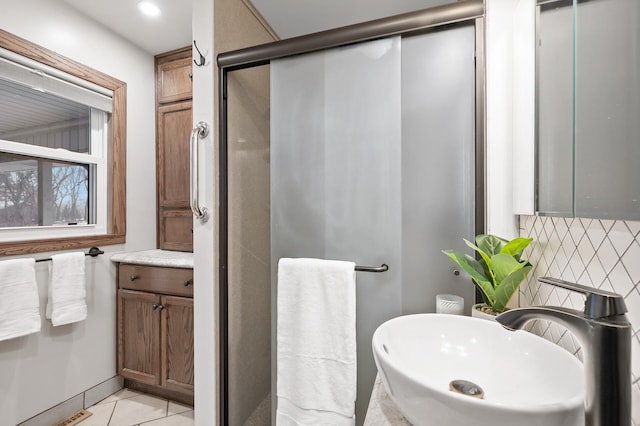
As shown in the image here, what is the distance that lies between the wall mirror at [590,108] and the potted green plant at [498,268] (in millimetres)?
148

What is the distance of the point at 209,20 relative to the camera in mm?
1369

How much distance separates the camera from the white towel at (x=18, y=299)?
139 centimetres

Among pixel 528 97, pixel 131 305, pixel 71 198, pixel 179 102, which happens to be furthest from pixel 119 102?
pixel 528 97

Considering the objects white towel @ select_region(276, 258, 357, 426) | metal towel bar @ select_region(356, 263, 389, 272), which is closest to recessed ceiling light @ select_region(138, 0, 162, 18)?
white towel @ select_region(276, 258, 357, 426)

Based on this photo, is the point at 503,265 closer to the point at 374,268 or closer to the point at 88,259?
the point at 374,268

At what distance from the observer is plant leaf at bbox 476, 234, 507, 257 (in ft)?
3.01

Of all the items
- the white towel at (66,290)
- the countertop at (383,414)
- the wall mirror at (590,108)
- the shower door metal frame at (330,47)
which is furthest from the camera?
the white towel at (66,290)

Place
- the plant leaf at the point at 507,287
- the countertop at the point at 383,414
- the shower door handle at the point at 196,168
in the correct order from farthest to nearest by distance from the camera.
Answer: the shower door handle at the point at 196,168
the plant leaf at the point at 507,287
the countertop at the point at 383,414

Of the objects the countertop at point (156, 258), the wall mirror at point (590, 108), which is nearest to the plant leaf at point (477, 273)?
the wall mirror at point (590, 108)

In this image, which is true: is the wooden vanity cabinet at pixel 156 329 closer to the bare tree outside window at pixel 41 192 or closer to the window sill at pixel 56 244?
the window sill at pixel 56 244

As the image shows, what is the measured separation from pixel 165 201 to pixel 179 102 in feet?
2.50

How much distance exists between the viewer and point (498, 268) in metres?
0.85

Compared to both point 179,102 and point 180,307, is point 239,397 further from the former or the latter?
point 179,102

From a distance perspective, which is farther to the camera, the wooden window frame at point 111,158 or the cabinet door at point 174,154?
the cabinet door at point 174,154
